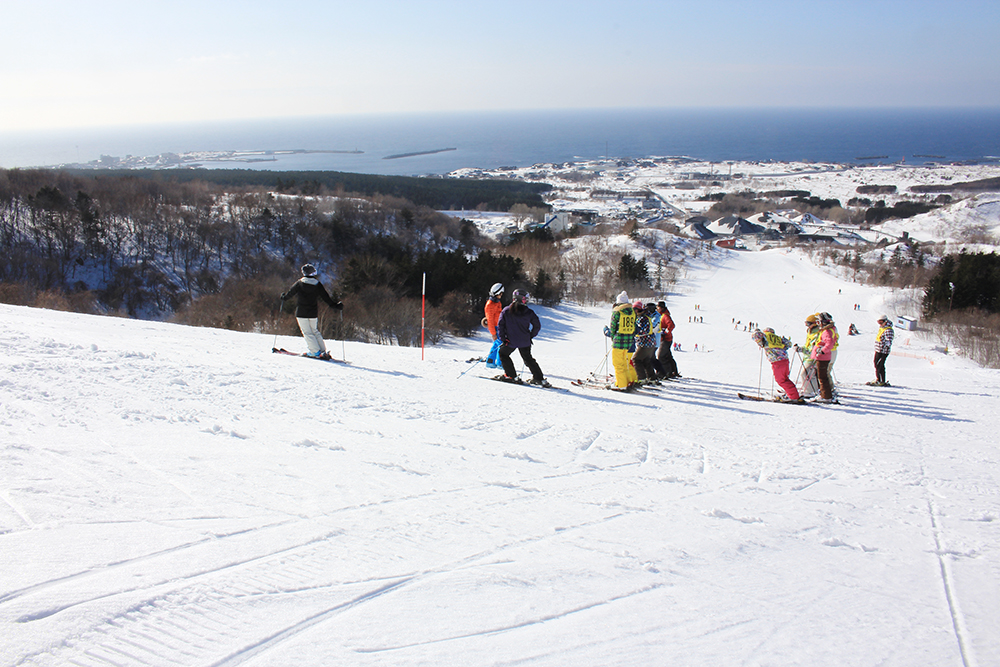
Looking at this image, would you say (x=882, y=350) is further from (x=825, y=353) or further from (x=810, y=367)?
(x=825, y=353)

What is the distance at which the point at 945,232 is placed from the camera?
9456 centimetres

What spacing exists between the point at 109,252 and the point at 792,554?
65006 mm

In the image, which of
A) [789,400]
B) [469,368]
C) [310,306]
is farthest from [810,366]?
[310,306]

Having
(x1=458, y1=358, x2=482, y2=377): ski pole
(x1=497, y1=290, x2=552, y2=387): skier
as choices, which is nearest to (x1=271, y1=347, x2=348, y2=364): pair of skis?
(x1=458, y1=358, x2=482, y2=377): ski pole

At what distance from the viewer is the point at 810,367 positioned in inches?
400

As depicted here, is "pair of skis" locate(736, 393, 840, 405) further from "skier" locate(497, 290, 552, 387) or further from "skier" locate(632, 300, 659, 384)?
"skier" locate(497, 290, 552, 387)

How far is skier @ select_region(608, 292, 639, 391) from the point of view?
9195 millimetres

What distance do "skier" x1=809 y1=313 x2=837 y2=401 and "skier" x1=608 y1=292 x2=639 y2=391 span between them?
3374 mm

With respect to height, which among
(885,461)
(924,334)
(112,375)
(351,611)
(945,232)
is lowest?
(924,334)

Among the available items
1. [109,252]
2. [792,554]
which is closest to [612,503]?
[792,554]

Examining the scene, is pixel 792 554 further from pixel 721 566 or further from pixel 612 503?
pixel 612 503

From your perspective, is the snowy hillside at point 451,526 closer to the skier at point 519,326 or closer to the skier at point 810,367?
the skier at point 519,326

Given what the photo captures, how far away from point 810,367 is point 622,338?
388 cm

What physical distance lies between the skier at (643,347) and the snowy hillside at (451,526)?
100 inches
